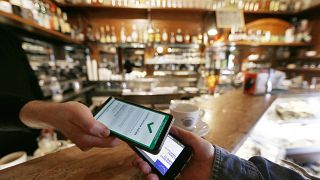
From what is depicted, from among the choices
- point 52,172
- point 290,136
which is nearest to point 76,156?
point 52,172

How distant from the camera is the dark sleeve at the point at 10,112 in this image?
57 cm

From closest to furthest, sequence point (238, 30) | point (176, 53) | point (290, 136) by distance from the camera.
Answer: point (290, 136) < point (238, 30) < point (176, 53)

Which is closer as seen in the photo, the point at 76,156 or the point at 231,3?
the point at 76,156

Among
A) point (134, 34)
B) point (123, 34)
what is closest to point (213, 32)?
point (134, 34)

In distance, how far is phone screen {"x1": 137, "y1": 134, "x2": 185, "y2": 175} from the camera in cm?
44

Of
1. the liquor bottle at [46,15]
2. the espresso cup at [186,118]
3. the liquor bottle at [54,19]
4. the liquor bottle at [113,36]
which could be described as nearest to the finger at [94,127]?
the espresso cup at [186,118]

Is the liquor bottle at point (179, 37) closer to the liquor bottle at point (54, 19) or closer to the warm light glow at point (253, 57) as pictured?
the warm light glow at point (253, 57)

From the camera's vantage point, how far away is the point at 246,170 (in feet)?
1.58

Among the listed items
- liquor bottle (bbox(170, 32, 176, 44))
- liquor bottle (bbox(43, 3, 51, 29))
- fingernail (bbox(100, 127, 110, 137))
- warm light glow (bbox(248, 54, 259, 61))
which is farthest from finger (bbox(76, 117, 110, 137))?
warm light glow (bbox(248, 54, 259, 61))

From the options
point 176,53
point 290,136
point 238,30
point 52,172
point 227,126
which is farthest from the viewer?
point 176,53

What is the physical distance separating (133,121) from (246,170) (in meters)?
0.35

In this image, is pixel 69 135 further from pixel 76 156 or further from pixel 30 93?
pixel 30 93

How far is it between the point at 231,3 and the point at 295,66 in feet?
5.85

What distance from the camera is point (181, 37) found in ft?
11.3
